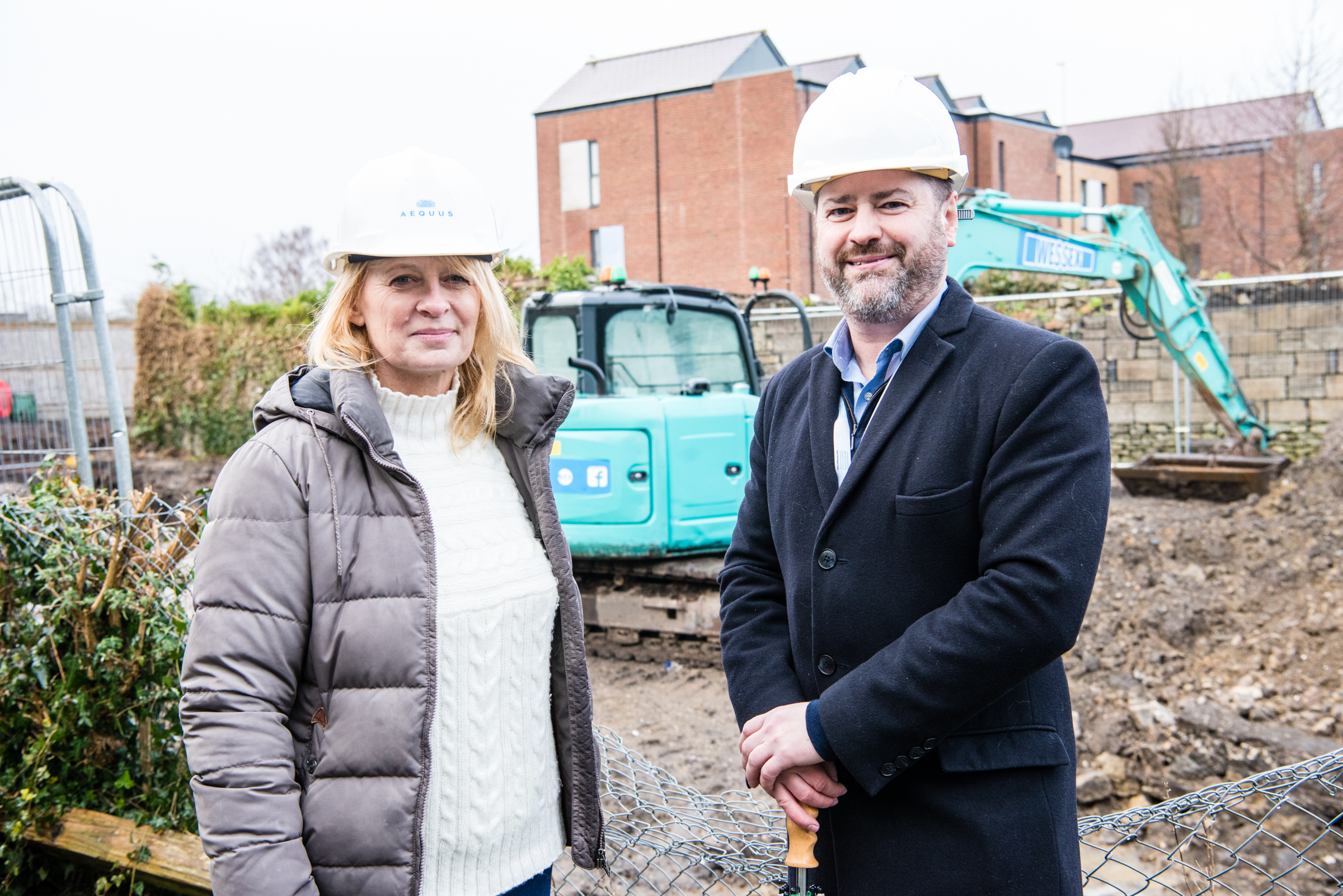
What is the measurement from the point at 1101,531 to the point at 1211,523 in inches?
332

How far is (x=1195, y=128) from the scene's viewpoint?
29.2 metres

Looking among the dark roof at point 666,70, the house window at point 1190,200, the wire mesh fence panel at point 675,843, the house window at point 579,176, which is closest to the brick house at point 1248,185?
the house window at point 1190,200

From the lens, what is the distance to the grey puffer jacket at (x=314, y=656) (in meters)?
1.47

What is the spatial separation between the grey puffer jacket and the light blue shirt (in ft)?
2.62

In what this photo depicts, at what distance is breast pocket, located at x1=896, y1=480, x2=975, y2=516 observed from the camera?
5.12ft

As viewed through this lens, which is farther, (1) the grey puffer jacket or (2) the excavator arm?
(2) the excavator arm

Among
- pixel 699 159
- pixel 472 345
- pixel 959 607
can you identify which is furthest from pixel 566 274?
pixel 699 159

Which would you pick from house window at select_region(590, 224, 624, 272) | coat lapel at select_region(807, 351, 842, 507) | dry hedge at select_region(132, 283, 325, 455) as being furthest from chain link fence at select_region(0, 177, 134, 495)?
house window at select_region(590, 224, 624, 272)

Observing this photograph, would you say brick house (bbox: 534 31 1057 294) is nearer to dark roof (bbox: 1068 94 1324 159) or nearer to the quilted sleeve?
dark roof (bbox: 1068 94 1324 159)

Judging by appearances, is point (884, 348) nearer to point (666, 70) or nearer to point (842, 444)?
point (842, 444)

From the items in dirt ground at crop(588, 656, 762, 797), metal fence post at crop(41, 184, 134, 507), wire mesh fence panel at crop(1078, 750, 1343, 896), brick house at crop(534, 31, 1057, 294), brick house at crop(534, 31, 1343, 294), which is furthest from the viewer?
brick house at crop(534, 31, 1057, 294)

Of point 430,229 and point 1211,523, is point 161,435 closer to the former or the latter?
point 1211,523

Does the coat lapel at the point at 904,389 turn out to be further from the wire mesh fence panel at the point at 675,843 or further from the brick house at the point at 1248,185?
the brick house at the point at 1248,185

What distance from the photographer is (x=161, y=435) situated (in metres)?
17.3
